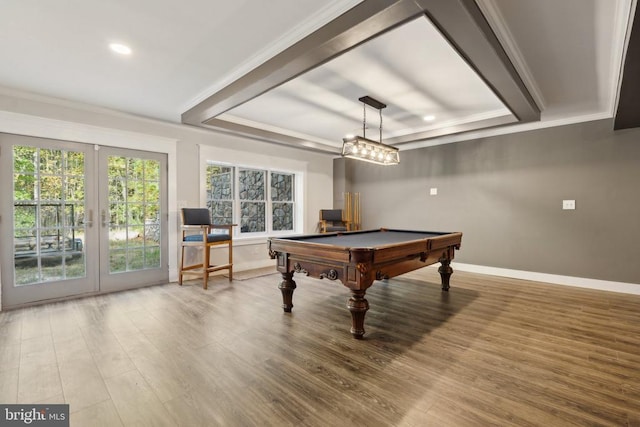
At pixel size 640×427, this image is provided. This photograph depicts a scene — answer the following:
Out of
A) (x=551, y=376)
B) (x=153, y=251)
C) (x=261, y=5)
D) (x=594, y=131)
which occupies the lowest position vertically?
(x=551, y=376)

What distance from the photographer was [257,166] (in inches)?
208

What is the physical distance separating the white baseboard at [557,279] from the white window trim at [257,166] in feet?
10.4

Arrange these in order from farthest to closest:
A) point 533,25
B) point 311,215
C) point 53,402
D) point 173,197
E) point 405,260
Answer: point 311,215 < point 173,197 < point 405,260 < point 533,25 < point 53,402

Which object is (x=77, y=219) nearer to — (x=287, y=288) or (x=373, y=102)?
(x=287, y=288)

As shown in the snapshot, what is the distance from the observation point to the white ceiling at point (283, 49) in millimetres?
1966

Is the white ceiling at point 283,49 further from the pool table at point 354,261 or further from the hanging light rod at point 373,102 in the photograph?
the pool table at point 354,261

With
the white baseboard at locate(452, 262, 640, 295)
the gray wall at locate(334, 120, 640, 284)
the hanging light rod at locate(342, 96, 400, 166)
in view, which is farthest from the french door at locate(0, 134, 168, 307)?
the white baseboard at locate(452, 262, 640, 295)

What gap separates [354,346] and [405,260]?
93cm

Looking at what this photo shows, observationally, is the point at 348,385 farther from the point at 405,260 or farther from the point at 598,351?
the point at 598,351

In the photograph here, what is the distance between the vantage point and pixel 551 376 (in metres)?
1.84

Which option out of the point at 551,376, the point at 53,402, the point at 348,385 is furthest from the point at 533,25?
the point at 53,402

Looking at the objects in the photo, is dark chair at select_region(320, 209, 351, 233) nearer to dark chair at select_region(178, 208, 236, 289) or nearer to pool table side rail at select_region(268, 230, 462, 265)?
dark chair at select_region(178, 208, 236, 289)

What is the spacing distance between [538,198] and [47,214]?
6526mm

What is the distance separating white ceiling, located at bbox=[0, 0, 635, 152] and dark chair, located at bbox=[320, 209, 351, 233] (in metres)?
2.37
